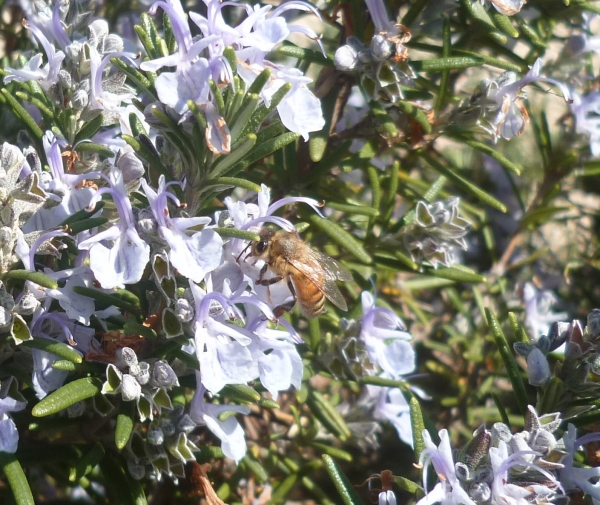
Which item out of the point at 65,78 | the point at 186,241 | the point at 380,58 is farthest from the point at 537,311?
the point at 65,78

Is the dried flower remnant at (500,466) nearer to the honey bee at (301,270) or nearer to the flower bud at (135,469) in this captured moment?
the honey bee at (301,270)

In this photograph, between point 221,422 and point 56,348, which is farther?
point 221,422

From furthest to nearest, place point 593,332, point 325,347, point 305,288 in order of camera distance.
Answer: point 325,347 < point 305,288 < point 593,332

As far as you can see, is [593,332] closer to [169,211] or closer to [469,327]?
[169,211]

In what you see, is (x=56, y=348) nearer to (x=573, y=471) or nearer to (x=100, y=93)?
(x=100, y=93)

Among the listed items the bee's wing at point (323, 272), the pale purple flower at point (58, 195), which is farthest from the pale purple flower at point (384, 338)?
the pale purple flower at point (58, 195)

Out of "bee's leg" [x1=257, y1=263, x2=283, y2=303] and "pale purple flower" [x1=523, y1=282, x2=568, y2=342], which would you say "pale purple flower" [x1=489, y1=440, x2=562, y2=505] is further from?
"pale purple flower" [x1=523, y1=282, x2=568, y2=342]

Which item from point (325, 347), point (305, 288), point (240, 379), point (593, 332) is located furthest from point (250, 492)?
point (593, 332)
